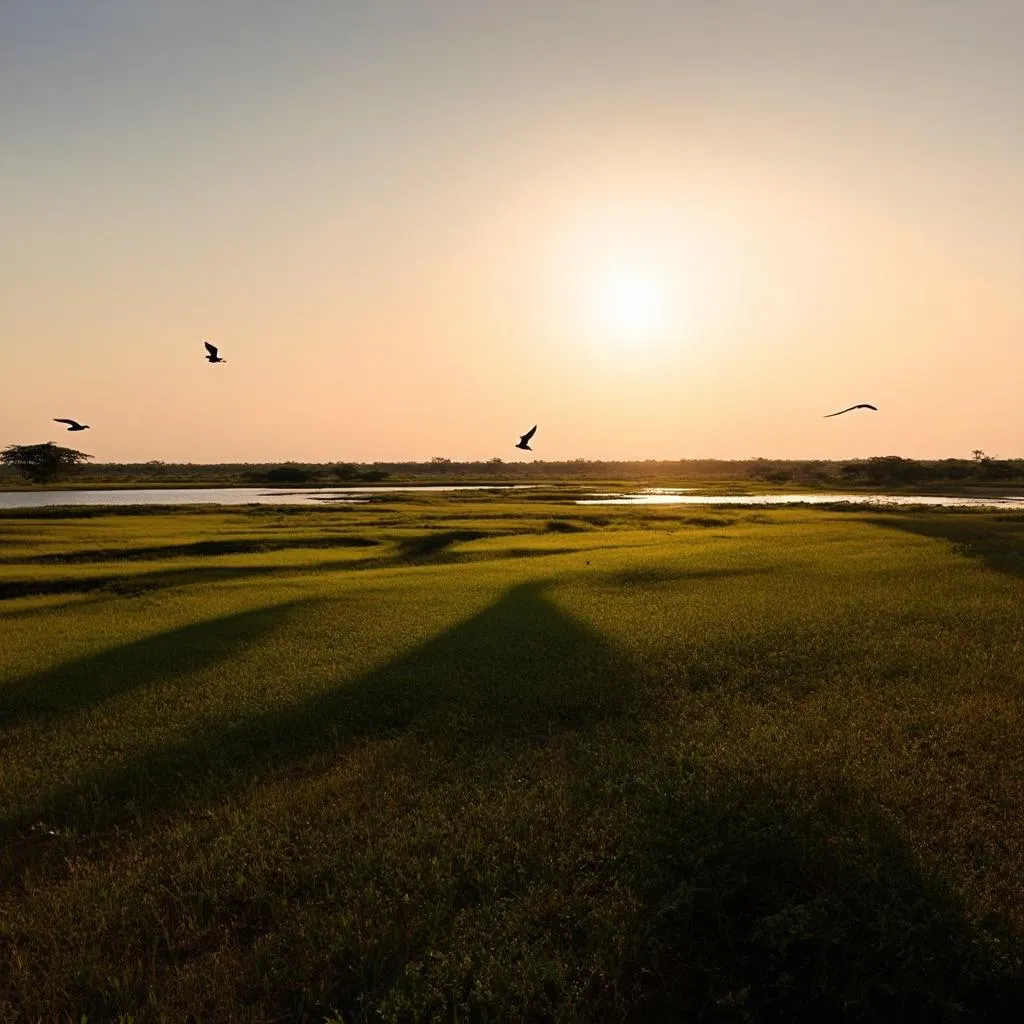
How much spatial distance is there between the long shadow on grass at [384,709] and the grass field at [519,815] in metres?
0.07

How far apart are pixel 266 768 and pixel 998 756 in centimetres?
957

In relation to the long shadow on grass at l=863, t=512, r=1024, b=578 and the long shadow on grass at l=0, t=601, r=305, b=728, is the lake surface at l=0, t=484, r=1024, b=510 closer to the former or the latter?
the long shadow on grass at l=863, t=512, r=1024, b=578

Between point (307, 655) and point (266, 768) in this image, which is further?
point (307, 655)

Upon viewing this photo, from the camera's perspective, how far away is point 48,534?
40.0 metres

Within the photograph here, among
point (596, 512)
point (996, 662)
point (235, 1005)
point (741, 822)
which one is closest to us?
point (235, 1005)

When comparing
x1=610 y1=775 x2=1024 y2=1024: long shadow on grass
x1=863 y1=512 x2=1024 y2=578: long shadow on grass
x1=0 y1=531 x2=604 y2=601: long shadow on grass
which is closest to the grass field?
x1=610 y1=775 x2=1024 y2=1024: long shadow on grass

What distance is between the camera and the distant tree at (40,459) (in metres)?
76.2

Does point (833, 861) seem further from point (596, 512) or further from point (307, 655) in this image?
point (596, 512)

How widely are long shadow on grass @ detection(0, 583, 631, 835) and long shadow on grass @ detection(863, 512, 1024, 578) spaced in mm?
17170

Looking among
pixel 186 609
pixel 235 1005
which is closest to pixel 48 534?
pixel 186 609

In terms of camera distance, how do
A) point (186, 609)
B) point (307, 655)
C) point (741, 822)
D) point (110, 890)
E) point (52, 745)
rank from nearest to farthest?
point (110, 890)
point (741, 822)
point (52, 745)
point (307, 655)
point (186, 609)

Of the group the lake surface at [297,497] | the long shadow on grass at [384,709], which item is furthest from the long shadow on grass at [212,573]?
the lake surface at [297,497]

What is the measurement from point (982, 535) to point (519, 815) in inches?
1326

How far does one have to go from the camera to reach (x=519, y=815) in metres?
8.13
